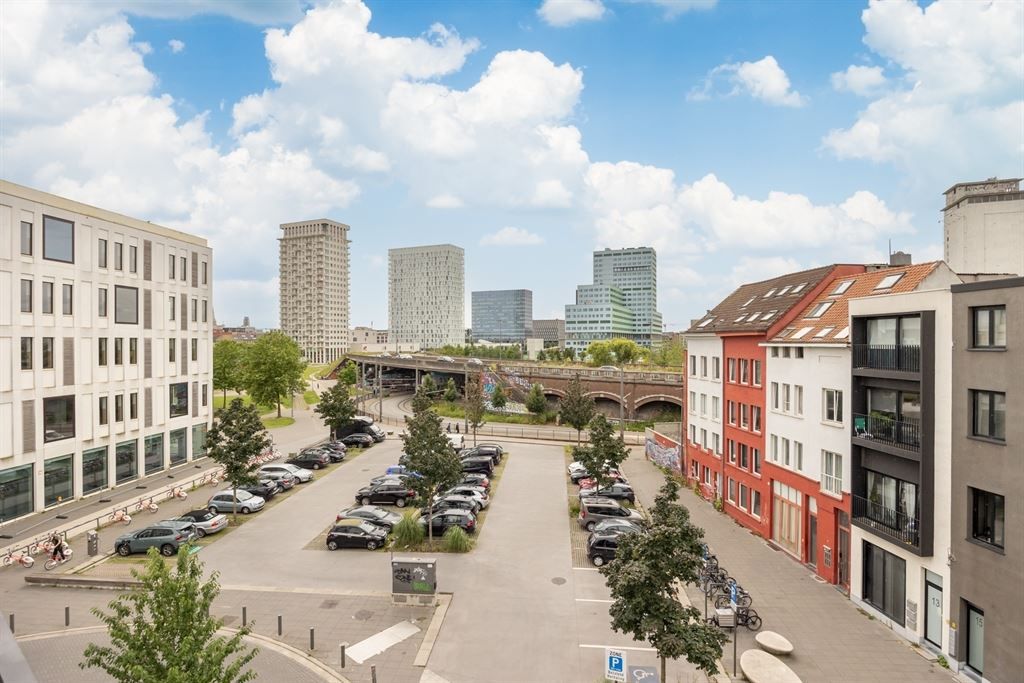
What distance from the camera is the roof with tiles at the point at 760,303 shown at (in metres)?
30.7

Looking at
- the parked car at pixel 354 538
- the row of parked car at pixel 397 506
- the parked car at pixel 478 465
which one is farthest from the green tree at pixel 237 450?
the parked car at pixel 478 465

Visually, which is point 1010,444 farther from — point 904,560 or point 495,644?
point 495,644

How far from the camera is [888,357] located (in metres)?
21.0

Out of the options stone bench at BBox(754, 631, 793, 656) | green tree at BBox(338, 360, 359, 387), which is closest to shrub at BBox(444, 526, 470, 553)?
stone bench at BBox(754, 631, 793, 656)

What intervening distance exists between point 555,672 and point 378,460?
114 ft

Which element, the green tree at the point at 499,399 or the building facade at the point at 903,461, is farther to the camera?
the green tree at the point at 499,399

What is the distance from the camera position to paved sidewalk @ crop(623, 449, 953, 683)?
17.4 m

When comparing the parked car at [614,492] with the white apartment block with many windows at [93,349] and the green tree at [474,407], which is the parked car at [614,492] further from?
the white apartment block with many windows at [93,349]

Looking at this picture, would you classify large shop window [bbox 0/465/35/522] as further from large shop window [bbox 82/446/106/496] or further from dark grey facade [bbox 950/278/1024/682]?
dark grey facade [bbox 950/278/1024/682]

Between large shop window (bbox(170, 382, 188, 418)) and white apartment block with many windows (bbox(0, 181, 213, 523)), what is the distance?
0.32 feet

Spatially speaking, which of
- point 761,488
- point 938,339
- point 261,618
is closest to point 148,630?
point 261,618

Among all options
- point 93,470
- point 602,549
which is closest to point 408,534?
point 602,549

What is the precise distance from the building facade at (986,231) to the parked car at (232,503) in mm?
37167

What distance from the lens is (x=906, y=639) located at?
19281 mm
